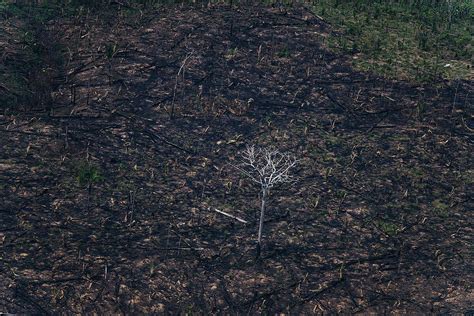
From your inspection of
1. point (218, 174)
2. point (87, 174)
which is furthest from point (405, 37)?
point (87, 174)

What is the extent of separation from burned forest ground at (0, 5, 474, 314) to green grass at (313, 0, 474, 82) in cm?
66

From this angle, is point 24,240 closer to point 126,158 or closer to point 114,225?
point 114,225

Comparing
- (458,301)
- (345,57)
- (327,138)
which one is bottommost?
(458,301)

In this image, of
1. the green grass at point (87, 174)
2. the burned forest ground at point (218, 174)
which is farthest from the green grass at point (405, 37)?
the green grass at point (87, 174)

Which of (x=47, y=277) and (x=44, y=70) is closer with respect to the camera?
(x=47, y=277)

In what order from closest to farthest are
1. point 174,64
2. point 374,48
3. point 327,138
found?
point 327,138
point 174,64
point 374,48

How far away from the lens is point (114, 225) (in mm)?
12734

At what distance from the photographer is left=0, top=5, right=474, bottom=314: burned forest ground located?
1166 cm

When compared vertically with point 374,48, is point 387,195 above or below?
below

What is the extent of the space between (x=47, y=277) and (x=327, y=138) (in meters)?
7.57

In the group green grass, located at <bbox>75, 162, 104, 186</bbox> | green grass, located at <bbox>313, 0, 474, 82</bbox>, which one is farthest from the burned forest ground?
green grass, located at <bbox>313, 0, 474, 82</bbox>

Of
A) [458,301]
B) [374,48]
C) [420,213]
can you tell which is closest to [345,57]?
[374,48]

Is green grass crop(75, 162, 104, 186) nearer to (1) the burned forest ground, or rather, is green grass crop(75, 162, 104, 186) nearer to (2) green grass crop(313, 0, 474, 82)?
(1) the burned forest ground

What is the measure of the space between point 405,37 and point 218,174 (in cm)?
882
